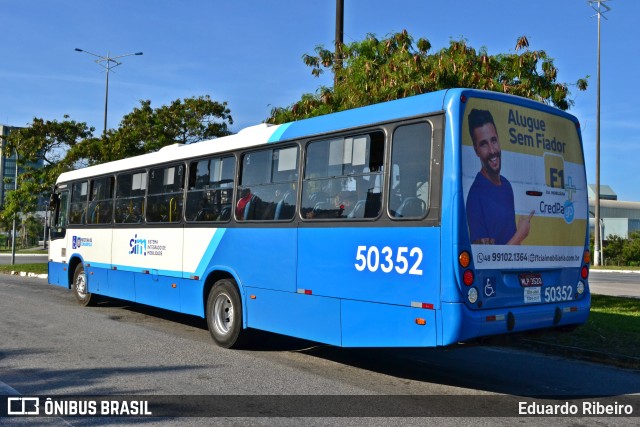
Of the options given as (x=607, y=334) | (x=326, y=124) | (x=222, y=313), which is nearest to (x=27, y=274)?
(x=222, y=313)

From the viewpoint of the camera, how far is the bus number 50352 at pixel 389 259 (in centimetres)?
658

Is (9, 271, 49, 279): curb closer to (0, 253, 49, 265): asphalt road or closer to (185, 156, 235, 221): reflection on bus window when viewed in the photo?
(0, 253, 49, 265): asphalt road

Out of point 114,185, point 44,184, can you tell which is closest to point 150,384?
point 114,185

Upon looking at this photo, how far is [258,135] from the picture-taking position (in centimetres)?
916

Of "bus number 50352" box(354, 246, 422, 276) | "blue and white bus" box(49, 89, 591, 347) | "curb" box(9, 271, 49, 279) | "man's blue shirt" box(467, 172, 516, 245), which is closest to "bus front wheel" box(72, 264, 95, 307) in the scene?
"blue and white bus" box(49, 89, 591, 347)

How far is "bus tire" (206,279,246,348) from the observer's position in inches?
360

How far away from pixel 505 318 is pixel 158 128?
21209mm

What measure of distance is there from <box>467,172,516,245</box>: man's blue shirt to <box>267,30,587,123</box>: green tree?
592 centimetres

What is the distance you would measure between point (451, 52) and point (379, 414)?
29.3 ft

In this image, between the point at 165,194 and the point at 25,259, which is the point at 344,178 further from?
the point at 25,259

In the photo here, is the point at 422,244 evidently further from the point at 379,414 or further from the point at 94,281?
the point at 94,281

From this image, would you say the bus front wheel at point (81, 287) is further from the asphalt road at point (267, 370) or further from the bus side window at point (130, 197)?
the asphalt road at point (267, 370)

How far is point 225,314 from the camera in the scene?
959 centimetres

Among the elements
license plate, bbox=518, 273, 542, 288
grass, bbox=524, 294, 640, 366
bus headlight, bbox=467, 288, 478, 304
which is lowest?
grass, bbox=524, 294, 640, 366
